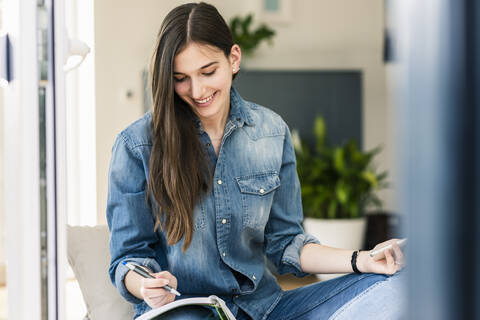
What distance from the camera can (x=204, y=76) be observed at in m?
0.76

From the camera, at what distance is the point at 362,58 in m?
2.88

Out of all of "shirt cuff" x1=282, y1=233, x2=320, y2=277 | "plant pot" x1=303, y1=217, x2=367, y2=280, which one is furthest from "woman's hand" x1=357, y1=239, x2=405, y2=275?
"plant pot" x1=303, y1=217, x2=367, y2=280

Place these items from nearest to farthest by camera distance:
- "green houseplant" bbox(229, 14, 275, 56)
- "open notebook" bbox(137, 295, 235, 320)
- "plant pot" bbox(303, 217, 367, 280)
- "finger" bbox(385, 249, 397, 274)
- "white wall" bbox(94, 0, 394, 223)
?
"open notebook" bbox(137, 295, 235, 320) → "finger" bbox(385, 249, 397, 274) → "plant pot" bbox(303, 217, 367, 280) → "green houseplant" bbox(229, 14, 275, 56) → "white wall" bbox(94, 0, 394, 223)

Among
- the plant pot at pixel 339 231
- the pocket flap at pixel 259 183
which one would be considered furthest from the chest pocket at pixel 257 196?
the plant pot at pixel 339 231

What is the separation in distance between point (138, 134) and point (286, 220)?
0.89 feet

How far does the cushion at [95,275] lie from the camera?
83 centimetres

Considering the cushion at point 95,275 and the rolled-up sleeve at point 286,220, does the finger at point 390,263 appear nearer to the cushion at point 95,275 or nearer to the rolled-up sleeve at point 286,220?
the rolled-up sleeve at point 286,220

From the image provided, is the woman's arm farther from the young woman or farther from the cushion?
the cushion

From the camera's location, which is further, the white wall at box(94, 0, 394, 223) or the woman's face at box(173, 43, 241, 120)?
the white wall at box(94, 0, 394, 223)

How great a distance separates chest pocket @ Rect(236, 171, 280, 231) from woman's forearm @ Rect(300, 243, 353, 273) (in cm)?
8

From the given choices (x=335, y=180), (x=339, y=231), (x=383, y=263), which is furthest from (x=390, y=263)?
(x=335, y=180)

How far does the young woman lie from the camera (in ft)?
2.42

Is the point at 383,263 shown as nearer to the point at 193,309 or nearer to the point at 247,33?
the point at 193,309

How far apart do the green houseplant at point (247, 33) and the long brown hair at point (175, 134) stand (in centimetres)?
186
